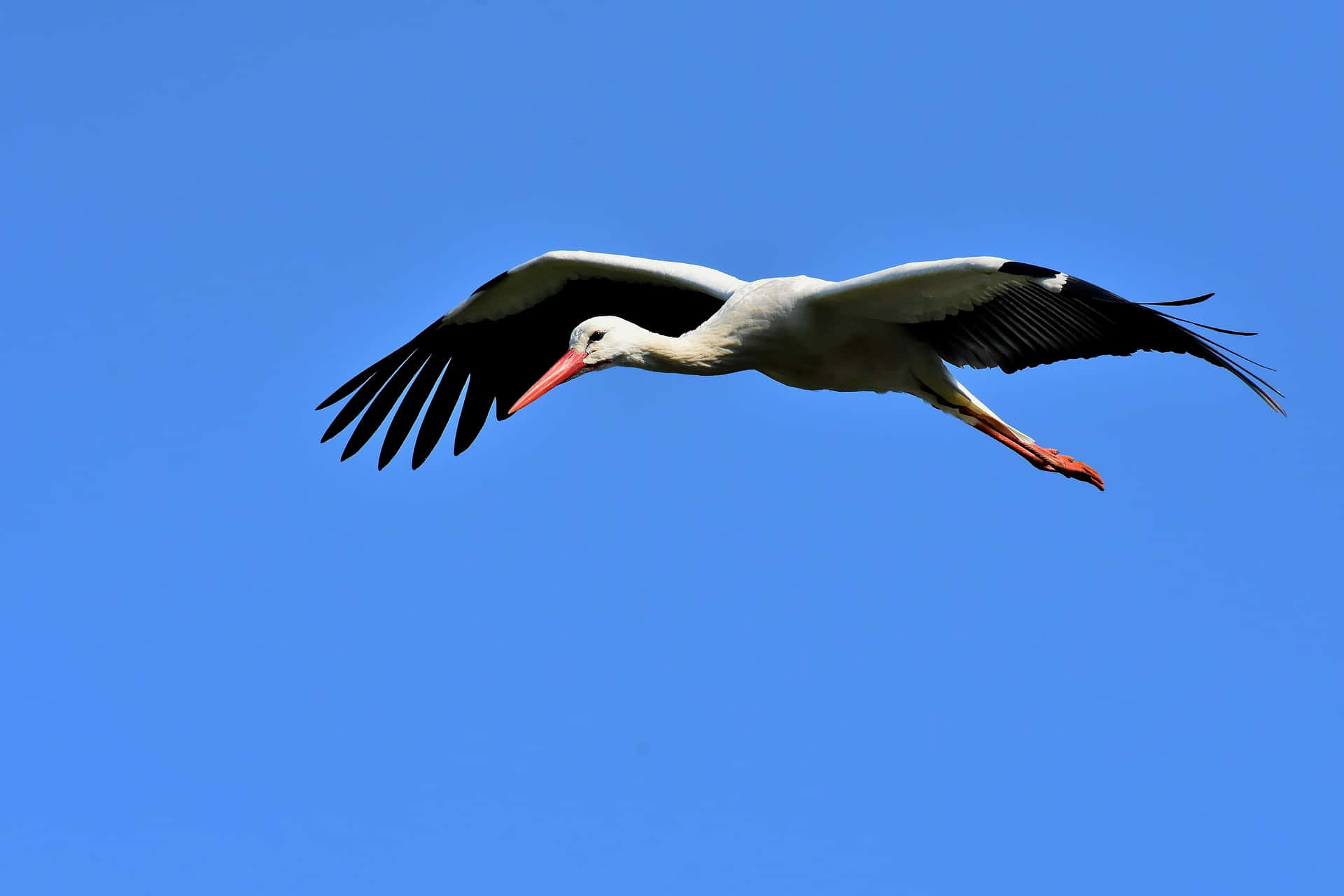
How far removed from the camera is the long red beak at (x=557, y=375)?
7922mm

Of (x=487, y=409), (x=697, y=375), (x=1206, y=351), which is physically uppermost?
(x=487, y=409)

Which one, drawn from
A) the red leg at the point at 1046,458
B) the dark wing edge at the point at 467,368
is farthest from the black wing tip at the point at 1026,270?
the dark wing edge at the point at 467,368

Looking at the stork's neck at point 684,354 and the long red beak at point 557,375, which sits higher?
the stork's neck at point 684,354

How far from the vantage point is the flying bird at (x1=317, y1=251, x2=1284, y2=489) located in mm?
7922

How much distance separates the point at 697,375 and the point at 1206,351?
2615 mm

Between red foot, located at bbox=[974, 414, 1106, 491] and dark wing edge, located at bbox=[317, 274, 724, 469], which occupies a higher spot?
dark wing edge, located at bbox=[317, 274, 724, 469]

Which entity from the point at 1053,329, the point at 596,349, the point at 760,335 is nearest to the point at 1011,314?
the point at 1053,329

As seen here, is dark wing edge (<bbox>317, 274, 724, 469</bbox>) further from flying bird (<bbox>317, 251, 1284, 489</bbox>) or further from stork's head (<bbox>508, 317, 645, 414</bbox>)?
Result: stork's head (<bbox>508, 317, 645, 414</bbox>)

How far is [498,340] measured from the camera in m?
10.6

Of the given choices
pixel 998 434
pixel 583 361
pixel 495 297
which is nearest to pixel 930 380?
pixel 998 434

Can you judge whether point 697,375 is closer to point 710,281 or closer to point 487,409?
point 710,281

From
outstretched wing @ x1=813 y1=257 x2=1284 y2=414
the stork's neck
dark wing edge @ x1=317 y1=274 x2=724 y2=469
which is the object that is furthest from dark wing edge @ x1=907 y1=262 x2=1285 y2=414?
dark wing edge @ x1=317 y1=274 x2=724 y2=469

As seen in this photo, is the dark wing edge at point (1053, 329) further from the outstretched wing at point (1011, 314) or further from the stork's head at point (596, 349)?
the stork's head at point (596, 349)

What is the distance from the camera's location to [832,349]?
8.56m
